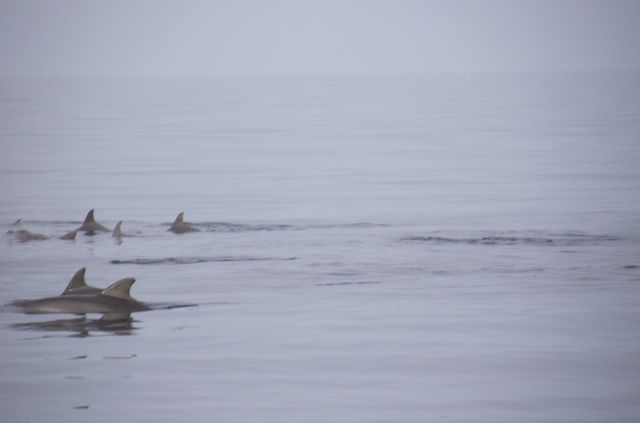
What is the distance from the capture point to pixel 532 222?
1109 inches

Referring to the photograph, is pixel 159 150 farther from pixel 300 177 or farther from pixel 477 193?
pixel 477 193

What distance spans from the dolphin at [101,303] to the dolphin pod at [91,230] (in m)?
7.85

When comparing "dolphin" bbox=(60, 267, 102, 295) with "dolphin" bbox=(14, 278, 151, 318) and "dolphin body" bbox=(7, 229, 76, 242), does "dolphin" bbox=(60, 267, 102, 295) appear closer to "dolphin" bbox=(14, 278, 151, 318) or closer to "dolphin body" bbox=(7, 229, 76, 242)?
"dolphin" bbox=(14, 278, 151, 318)

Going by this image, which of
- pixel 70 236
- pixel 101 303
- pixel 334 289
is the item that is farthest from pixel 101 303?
pixel 70 236

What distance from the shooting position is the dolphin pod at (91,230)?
25.9 m

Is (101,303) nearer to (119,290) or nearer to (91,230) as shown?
(119,290)

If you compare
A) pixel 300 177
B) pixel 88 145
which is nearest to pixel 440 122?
pixel 88 145

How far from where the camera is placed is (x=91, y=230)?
26578 millimetres

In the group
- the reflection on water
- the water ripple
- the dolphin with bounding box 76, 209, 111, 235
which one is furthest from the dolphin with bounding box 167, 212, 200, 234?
the reflection on water

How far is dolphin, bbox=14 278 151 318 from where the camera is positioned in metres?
17.7

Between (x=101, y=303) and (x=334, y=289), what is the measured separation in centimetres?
361

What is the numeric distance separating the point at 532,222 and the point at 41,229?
916 centimetres

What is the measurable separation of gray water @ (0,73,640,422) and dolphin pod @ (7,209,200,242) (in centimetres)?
24

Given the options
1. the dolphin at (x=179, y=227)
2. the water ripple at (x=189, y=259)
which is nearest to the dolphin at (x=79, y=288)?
the water ripple at (x=189, y=259)
